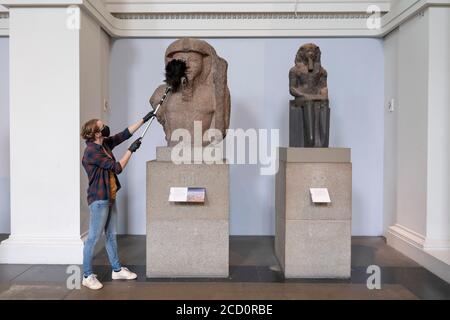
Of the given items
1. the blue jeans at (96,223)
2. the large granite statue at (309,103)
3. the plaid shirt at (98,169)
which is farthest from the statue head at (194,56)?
the blue jeans at (96,223)

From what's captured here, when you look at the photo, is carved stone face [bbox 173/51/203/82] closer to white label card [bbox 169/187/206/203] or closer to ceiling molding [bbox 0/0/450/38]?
white label card [bbox 169/187/206/203]

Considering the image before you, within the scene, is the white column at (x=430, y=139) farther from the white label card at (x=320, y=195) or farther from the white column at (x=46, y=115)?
the white column at (x=46, y=115)

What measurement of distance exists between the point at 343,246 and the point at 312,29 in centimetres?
289

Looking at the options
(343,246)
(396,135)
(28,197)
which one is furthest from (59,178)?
(396,135)

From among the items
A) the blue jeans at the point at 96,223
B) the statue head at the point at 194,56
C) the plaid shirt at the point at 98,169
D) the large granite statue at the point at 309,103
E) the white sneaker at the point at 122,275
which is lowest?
the white sneaker at the point at 122,275

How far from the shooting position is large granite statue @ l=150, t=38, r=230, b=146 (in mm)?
3938

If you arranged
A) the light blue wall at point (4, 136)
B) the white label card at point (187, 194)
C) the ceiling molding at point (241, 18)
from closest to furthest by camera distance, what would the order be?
1. the white label card at point (187, 194)
2. the ceiling molding at point (241, 18)
3. the light blue wall at point (4, 136)

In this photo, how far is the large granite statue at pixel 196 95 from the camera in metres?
3.94

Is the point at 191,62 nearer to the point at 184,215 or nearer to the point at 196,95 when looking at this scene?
the point at 196,95

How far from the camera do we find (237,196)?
5531 mm

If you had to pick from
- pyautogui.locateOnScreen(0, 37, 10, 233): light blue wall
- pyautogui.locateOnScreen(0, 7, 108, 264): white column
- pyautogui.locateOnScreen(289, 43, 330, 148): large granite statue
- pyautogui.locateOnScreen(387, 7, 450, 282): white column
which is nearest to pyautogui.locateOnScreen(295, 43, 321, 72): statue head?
pyautogui.locateOnScreen(289, 43, 330, 148): large granite statue

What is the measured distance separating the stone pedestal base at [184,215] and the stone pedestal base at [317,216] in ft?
1.95

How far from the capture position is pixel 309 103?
4.03 meters

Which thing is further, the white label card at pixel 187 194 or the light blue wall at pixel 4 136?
the light blue wall at pixel 4 136
